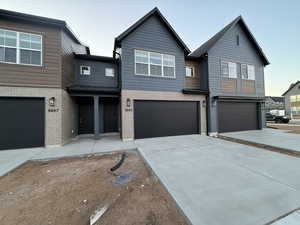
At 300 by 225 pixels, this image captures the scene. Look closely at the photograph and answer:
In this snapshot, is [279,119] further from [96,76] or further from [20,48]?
[20,48]

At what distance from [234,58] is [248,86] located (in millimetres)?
2588

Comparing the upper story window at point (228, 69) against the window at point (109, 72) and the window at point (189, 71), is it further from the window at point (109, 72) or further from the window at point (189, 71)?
the window at point (109, 72)

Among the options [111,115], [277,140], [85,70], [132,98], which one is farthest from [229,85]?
[85,70]

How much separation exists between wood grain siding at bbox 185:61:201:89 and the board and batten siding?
1.07 metres

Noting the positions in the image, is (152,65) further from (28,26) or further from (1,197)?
(1,197)

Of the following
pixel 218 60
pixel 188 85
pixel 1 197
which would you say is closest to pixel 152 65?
pixel 188 85

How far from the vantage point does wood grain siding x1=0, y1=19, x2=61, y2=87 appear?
18.8 ft

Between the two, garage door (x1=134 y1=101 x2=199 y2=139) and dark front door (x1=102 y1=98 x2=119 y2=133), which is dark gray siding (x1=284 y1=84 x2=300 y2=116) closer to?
garage door (x1=134 y1=101 x2=199 y2=139)

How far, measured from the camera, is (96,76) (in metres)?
9.15

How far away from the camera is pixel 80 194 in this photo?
2.72m

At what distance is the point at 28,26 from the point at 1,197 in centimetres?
731

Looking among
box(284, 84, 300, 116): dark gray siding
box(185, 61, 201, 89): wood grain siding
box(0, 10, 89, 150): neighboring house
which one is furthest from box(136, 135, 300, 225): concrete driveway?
box(284, 84, 300, 116): dark gray siding

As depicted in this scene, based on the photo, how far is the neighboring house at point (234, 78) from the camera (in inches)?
356

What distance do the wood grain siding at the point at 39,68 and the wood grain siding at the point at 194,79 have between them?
8334 mm
